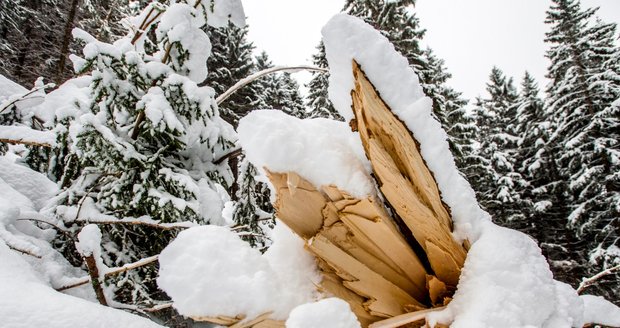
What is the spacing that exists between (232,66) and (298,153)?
20.1 meters

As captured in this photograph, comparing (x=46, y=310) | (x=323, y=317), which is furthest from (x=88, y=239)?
(x=323, y=317)

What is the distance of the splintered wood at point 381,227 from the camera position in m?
1.56

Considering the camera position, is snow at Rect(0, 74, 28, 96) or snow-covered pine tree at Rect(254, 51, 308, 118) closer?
snow at Rect(0, 74, 28, 96)

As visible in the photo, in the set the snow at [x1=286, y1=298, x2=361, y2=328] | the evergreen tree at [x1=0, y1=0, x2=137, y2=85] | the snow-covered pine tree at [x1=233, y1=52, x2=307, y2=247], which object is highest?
the evergreen tree at [x1=0, y1=0, x2=137, y2=85]

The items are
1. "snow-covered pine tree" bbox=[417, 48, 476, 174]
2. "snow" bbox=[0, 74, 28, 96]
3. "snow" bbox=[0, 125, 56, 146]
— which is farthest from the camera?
"snow-covered pine tree" bbox=[417, 48, 476, 174]

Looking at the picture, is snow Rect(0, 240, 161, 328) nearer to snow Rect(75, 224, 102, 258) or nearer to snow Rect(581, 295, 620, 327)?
snow Rect(75, 224, 102, 258)

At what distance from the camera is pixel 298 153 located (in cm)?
155

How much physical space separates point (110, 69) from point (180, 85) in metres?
0.65

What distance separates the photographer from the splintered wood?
1.56 metres

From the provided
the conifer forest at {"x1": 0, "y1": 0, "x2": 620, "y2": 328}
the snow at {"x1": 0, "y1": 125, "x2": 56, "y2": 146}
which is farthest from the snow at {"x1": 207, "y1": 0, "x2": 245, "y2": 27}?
the snow at {"x1": 0, "y1": 125, "x2": 56, "y2": 146}

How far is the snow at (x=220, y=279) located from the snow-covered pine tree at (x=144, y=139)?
1.83m

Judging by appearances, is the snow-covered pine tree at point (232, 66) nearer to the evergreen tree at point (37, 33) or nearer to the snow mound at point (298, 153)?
the evergreen tree at point (37, 33)

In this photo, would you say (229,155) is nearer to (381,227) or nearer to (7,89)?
(381,227)

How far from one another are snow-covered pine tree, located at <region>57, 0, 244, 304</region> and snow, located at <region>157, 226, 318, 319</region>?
183cm
